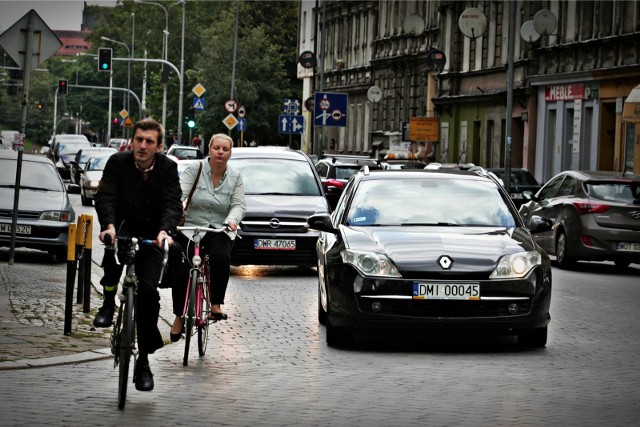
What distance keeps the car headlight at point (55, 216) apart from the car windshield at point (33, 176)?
140 centimetres

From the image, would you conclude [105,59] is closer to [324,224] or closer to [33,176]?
[33,176]

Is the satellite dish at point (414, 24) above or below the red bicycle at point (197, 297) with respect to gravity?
above

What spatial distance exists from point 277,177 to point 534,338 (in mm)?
9761

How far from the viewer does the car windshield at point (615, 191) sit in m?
24.2

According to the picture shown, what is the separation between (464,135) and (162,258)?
4909 cm

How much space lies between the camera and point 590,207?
79.3ft

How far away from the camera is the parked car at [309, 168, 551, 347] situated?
496 inches

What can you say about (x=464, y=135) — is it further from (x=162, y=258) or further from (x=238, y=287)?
(x=162, y=258)

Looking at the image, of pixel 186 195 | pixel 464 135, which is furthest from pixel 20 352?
pixel 464 135

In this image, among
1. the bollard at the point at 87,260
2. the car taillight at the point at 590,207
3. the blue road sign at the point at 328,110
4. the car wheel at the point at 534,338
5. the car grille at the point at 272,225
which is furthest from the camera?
the blue road sign at the point at 328,110

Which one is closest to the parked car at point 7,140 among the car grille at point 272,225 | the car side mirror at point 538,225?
the car grille at point 272,225

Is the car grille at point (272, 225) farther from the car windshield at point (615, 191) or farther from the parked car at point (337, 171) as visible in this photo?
the parked car at point (337, 171)

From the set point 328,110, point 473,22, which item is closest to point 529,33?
point 473,22

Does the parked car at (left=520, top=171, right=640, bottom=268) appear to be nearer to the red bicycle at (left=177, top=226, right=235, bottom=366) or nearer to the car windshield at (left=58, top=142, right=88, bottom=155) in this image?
the red bicycle at (left=177, top=226, right=235, bottom=366)
